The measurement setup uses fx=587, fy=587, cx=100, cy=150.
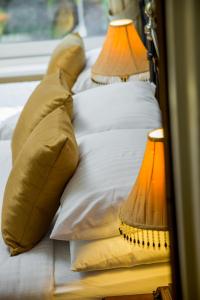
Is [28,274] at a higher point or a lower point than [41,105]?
lower

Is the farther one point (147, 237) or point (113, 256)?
point (113, 256)

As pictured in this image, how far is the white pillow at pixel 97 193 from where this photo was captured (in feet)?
4.83

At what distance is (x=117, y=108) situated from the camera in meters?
2.06

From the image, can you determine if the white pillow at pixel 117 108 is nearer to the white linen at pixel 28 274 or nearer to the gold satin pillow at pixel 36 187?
the gold satin pillow at pixel 36 187

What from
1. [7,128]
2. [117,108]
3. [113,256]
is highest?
[117,108]

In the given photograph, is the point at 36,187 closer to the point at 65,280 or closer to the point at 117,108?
the point at 65,280

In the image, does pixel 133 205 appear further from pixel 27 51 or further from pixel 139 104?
pixel 27 51

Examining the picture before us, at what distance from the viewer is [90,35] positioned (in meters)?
3.88

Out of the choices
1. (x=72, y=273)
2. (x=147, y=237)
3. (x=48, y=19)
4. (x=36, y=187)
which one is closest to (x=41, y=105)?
(x=36, y=187)

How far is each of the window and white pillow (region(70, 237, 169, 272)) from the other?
2.54 m

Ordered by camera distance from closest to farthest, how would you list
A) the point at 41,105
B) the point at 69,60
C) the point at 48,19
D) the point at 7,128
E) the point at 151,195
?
1. the point at 151,195
2. the point at 41,105
3. the point at 7,128
4. the point at 69,60
5. the point at 48,19

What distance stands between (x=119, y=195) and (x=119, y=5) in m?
2.06

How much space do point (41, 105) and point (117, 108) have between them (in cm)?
27

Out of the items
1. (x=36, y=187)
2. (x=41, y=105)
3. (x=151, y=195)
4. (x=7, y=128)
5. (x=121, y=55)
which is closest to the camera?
(x=151, y=195)
